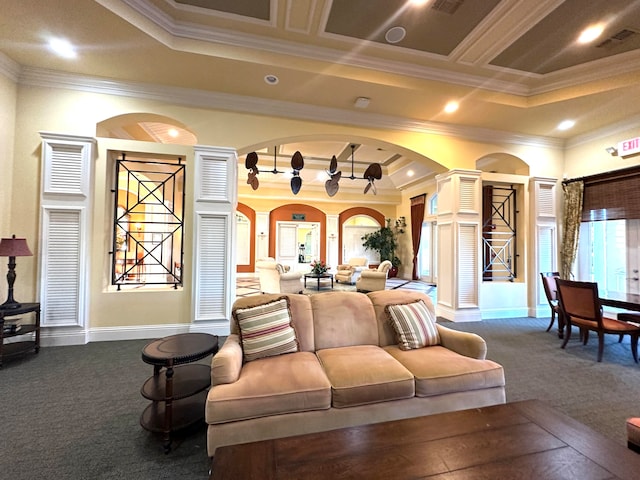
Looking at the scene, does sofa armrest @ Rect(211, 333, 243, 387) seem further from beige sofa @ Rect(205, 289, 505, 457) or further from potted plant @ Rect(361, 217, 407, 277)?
potted plant @ Rect(361, 217, 407, 277)

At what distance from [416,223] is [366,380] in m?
8.89

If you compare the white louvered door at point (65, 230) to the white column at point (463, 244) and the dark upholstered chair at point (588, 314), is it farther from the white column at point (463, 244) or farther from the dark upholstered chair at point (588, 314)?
the dark upholstered chair at point (588, 314)

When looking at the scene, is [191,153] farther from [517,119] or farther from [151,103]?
[517,119]

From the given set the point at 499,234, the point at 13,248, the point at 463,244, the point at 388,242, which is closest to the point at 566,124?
the point at 499,234

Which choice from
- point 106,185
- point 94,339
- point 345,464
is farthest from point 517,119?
point 94,339

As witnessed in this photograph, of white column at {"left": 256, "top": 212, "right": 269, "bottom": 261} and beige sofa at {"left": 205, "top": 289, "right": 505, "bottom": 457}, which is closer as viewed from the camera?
beige sofa at {"left": 205, "top": 289, "right": 505, "bottom": 457}

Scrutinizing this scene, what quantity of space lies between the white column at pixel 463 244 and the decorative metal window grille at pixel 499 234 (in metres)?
0.76

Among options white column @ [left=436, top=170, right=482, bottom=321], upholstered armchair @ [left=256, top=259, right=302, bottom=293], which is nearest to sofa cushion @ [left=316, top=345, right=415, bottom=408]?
white column @ [left=436, top=170, right=482, bottom=321]

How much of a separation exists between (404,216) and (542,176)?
5.79 m

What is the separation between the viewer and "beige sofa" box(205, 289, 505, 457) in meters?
1.68

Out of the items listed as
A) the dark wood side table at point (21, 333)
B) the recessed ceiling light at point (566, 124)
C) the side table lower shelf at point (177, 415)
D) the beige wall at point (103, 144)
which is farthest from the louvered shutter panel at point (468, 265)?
the dark wood side table at point (21, 333)

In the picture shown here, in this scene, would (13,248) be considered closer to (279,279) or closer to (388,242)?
(279,279)

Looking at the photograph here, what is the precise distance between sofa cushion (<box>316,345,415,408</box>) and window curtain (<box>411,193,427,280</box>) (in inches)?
331

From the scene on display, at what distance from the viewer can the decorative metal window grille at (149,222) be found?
3.95 metres
